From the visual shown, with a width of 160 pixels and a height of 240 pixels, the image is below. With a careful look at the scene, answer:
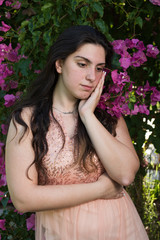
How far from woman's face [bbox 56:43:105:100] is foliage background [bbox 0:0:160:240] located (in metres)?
0.33

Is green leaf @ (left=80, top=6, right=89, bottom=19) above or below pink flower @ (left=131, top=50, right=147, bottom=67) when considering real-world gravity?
above

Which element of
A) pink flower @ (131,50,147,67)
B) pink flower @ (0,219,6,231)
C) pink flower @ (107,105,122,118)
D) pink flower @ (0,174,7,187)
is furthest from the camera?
pink flower @ (0,219,6,231)

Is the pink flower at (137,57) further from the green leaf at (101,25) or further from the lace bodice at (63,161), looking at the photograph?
the lace bodice at (63,161)

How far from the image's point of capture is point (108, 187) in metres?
1.92

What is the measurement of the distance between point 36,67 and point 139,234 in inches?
46.9

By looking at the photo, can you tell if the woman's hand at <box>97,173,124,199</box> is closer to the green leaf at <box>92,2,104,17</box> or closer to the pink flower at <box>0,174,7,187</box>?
the green leaf at <box>92,2,104,17</box>

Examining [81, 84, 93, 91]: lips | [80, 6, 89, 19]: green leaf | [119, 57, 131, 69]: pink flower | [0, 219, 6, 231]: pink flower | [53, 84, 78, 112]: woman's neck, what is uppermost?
[80, 6, 89, 19]: green leaf

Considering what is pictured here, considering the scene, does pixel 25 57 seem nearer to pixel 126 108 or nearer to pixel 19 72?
pixel 19 72

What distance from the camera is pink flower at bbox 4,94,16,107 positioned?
249 centimetres

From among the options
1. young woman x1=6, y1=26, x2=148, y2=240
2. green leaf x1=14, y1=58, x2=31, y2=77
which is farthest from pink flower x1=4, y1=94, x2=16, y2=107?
young woman x1=6, y1=26, x2=148, y2=240

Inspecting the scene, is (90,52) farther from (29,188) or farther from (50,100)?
(29,188)

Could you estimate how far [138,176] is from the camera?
11.3 ft

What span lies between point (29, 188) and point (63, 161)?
22cm

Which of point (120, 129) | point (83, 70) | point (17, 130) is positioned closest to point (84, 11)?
point (83, 70)
